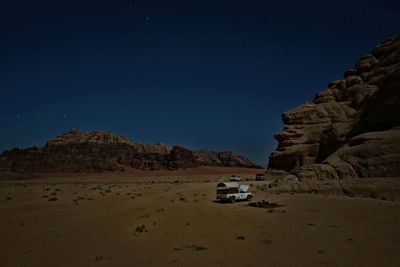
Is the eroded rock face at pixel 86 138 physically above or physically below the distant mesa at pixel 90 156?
above

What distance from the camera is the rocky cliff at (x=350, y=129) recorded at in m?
20.2

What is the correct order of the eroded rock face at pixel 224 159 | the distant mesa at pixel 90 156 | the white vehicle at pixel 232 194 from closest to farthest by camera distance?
the white vehicle at pixel 232 194
the distant mesa at pixel 90 156
the eroded rock face at pixel 224 159

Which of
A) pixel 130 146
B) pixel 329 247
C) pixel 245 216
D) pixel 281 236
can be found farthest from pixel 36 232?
pixel 130 146

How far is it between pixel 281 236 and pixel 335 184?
41.9ft

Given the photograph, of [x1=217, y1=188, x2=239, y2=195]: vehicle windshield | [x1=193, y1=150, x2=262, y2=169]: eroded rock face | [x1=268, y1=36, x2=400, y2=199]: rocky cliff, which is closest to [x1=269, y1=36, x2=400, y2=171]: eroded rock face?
[x1=268, y1=36, x2=400, y2=199]: rocky cliff

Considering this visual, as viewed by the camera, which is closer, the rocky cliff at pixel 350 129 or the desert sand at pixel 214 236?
the desert sand at pixel 214 236

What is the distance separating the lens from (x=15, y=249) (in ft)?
34.0

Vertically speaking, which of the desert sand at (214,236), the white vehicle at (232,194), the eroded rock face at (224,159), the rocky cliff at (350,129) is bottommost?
the desert sand at (214,236)

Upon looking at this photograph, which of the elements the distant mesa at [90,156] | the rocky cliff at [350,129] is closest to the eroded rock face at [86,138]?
the distant mesa at [90,156]

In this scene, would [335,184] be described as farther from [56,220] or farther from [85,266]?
[56,220]

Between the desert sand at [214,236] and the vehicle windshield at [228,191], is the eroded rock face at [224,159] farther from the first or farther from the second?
the desert sand at [214,236]

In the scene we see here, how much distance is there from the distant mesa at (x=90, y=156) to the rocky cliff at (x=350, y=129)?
63442 millimetres

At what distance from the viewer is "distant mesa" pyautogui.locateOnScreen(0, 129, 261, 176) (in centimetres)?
8194

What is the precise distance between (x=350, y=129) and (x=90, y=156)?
86055mm
